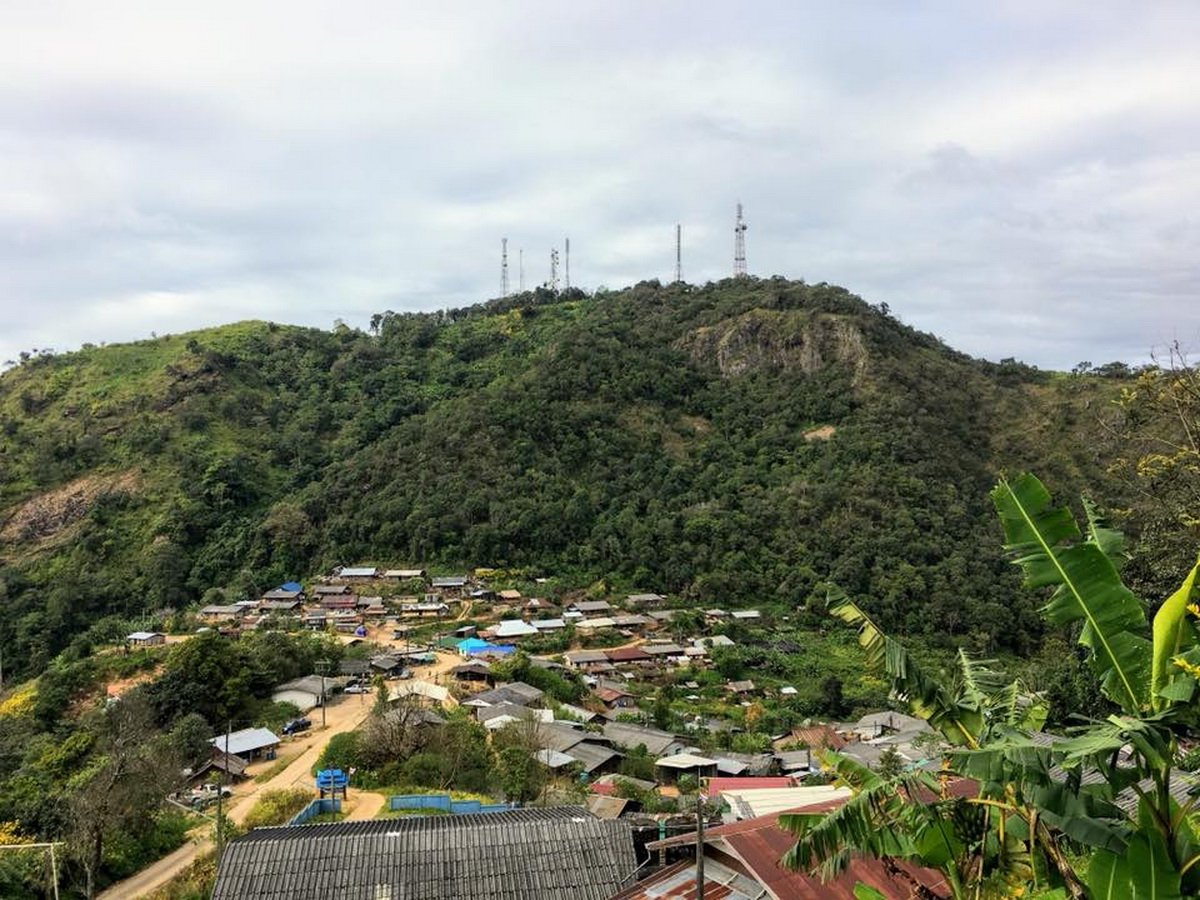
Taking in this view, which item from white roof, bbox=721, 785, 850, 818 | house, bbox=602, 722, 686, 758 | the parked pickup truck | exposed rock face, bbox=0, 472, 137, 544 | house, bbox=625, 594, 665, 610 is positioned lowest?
house, bbox=602, 722, 686, 758

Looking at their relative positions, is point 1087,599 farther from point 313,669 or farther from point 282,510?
point 282,510

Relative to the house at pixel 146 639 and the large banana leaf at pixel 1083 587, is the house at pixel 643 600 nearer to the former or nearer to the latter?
the house at pixel 146 639

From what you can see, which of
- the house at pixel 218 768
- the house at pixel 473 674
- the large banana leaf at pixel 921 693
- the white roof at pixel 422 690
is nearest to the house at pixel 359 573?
the house at pixel 473 674

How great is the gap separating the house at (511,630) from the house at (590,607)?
3899 millimetres

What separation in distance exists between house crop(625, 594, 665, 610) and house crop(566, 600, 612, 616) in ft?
4.59

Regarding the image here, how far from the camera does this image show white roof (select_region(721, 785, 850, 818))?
33.6 feet

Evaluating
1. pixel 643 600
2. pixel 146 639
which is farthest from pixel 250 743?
pixel 643 600

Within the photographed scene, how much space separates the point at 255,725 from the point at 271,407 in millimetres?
43696

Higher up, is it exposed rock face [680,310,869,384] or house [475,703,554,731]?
exposed rock face [680,310,869,384]

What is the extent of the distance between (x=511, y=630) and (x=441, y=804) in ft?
72.4

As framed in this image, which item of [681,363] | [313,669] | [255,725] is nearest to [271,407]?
[681,363]

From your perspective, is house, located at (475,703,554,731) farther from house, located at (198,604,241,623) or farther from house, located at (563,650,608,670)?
house, located at (198,604,241,623)

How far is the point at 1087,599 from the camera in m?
4.12

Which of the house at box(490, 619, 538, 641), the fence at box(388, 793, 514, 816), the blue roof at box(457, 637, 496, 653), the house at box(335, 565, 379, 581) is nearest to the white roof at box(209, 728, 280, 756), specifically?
the fence at box(388, 793, 514, 816)
